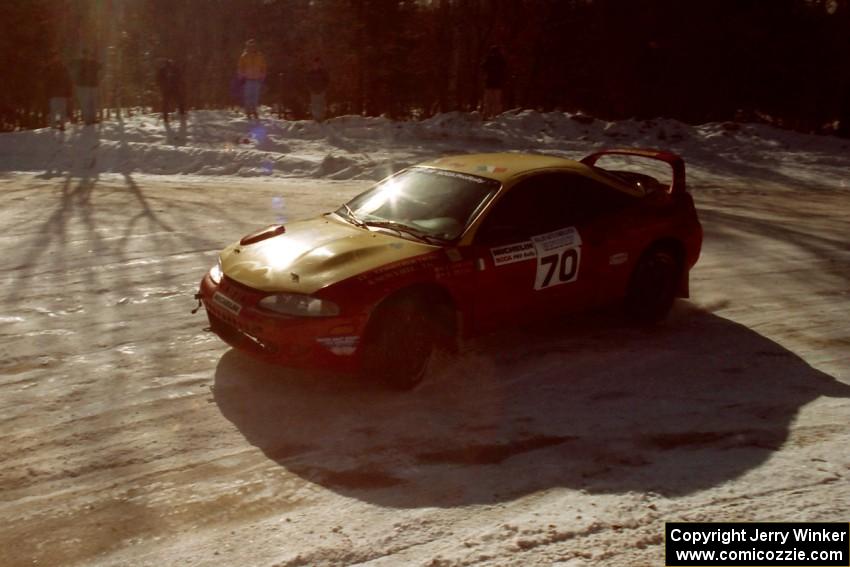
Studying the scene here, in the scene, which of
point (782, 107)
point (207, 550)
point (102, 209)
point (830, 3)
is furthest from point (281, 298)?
point (830, 3)

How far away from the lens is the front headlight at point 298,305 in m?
5.51

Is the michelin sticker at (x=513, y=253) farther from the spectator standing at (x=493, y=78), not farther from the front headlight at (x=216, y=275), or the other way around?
the spectator standing at (x=493, y=78)

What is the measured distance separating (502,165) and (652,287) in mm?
1646

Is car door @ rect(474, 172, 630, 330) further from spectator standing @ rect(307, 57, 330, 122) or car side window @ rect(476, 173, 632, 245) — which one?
spectator standing @ rect(307, 57, 330, 122)

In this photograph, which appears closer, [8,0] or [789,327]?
[789,327]

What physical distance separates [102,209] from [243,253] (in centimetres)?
699

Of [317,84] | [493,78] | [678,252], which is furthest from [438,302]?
[317,84]

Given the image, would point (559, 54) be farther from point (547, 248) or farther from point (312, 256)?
point (312, 256)

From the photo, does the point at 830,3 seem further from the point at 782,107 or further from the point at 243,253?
the point at 243,253

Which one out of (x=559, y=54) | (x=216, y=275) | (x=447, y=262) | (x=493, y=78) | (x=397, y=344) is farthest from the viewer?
(x=559, y=54)

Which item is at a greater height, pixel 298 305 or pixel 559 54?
pixel 559 54

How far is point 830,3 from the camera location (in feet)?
96.0

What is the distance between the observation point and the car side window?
6332 millimetres

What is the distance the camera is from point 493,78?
23359 millimetres
